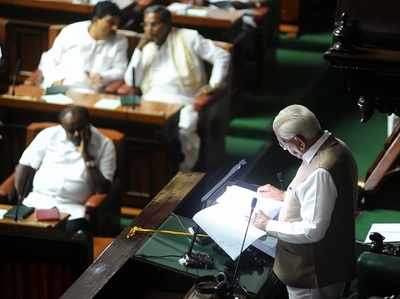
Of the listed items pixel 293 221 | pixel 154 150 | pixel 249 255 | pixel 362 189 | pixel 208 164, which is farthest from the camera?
pixel 208 164

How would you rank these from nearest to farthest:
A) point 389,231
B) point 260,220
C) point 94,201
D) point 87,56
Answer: point 260,220 < point 389,231 < point 94,201 < point 87,56

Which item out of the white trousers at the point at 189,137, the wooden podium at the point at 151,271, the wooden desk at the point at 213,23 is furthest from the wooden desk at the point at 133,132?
the wooden podium at the point at 151,271

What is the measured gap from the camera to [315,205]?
4387mm

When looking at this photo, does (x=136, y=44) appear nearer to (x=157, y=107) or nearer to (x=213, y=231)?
(x=157, y=107)

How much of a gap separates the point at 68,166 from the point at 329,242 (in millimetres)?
3132

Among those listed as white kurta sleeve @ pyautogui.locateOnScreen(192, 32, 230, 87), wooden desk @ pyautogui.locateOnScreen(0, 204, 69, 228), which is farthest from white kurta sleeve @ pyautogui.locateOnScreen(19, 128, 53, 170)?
white kurta sleeve @ pyautogui.locateOnScreen(192, 32, 230, 87)

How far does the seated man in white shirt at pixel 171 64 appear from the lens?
8.46 meters

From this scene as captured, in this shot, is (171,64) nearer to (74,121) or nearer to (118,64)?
(118,64)

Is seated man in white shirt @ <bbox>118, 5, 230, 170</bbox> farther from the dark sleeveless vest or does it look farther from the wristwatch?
the dark sleeveless vest

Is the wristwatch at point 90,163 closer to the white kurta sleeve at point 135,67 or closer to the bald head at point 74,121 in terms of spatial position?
the bald head at point 74,121

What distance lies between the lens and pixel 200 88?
28.5 ft

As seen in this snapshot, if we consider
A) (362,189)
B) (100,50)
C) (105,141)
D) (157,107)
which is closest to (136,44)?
(100,50)

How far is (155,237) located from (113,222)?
225cm

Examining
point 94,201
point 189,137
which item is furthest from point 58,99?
point 94,201
